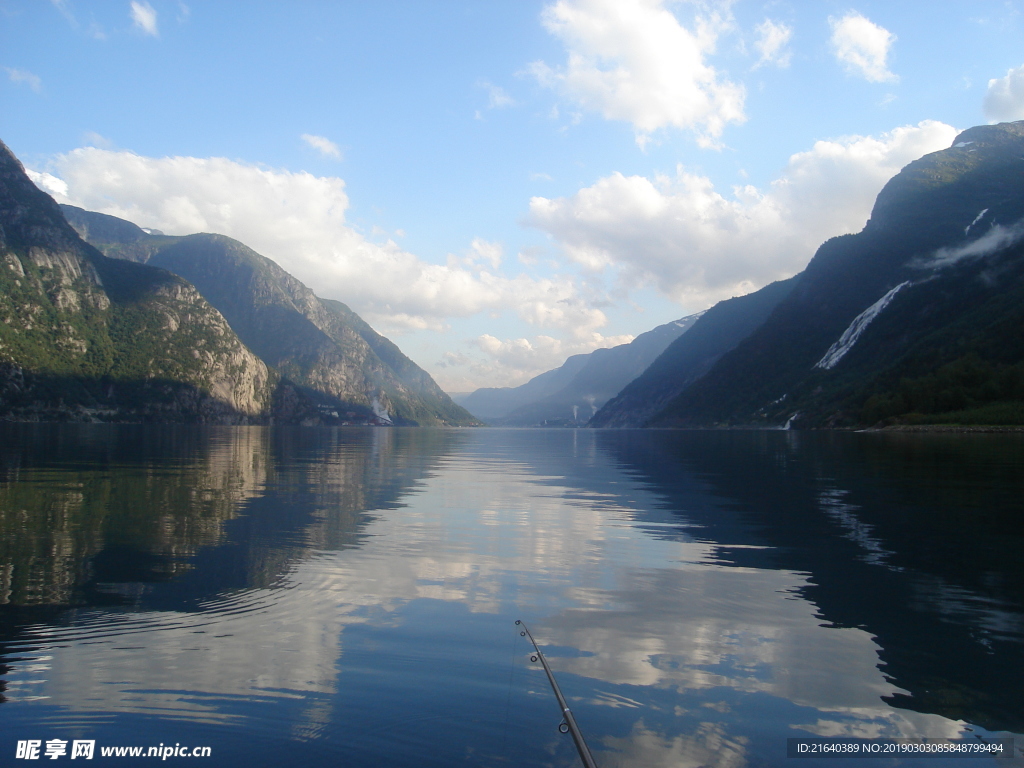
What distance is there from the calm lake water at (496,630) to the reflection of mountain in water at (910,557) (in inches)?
3.1

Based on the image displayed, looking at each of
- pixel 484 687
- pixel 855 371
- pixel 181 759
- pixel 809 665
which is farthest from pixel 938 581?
pixel 855 371

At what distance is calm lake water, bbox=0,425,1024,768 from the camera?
7.16 m

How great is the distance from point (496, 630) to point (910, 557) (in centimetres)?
1213

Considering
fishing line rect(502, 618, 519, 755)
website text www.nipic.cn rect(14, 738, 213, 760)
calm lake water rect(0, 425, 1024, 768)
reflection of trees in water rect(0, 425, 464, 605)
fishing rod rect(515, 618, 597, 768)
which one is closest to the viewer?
fishing rod rect(515, 618, 597, 768)

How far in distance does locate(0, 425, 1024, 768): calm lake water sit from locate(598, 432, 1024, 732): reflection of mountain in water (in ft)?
0.26

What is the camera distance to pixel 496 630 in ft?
35.0

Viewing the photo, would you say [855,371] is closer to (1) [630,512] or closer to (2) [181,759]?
(1) [630,512]

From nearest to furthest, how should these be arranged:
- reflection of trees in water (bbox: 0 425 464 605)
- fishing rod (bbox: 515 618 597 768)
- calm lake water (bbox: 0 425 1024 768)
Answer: fishing rod (bbox: 515 618 597 768) < calm lake water (bbox: 0 425 1024 768) < reflection of trees in water (bbox: 0 425 464 605)

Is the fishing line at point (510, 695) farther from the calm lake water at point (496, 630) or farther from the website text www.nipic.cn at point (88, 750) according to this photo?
the website text www.nipic.cn at point (88, 750)

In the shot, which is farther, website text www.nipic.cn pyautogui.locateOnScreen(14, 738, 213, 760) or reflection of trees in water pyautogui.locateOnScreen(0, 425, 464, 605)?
reflection of trees in water pyautogui.locateOnScreen(0, 425, 464, 605)

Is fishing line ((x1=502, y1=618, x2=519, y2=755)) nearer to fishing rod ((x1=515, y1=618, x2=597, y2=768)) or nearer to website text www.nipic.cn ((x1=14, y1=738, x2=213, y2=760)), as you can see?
fishing rod ((x1=515, y1=618, x2=597, y2=768))

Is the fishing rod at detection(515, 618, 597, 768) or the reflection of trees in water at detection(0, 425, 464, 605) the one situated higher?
the fishing rod at detection(515, 618, 597, 768)

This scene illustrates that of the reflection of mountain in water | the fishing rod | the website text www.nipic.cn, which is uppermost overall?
the fishing rod

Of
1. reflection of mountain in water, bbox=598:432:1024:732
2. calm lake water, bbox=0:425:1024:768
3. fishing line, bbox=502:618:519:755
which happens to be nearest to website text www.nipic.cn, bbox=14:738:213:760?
calm lake water, bbox=0:425:1024:768
